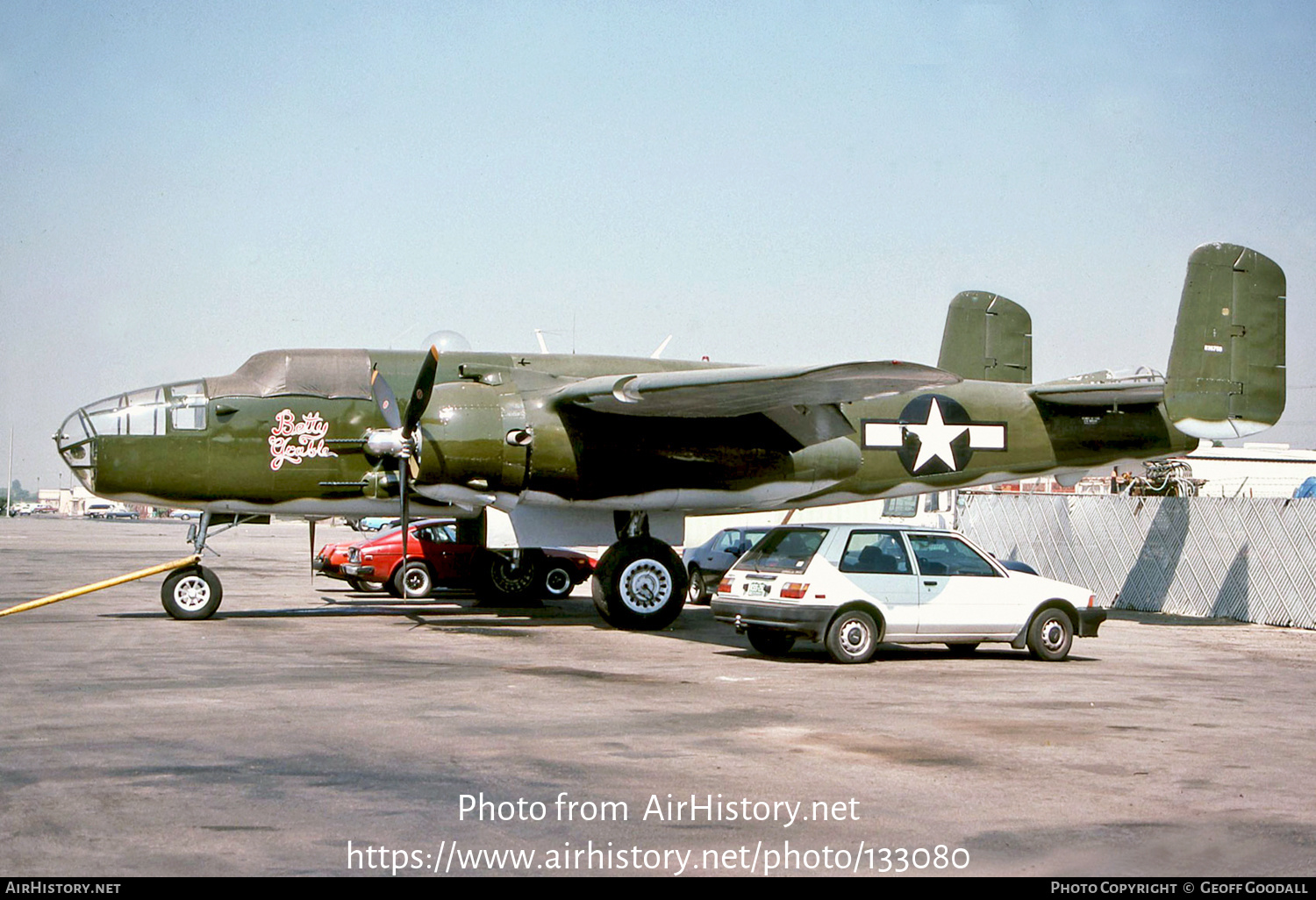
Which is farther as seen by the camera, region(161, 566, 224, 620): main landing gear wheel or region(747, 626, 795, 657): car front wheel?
region(161, 566, 224, 620): main landing gear wheel

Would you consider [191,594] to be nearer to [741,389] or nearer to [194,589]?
[194,589]

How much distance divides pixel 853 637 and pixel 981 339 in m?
13.2

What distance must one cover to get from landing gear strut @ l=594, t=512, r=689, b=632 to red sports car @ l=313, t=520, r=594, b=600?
567 centimetres

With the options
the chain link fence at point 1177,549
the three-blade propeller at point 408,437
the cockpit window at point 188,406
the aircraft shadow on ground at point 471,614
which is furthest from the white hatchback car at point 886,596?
the cockpit window at point 188,406

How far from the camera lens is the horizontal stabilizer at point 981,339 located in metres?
26.6

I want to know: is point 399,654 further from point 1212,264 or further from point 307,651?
point 1212,264

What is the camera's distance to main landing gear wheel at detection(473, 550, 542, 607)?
25.6 meters

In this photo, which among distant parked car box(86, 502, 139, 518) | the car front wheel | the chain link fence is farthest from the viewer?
distant parked car box(86, 502, 139, 518)

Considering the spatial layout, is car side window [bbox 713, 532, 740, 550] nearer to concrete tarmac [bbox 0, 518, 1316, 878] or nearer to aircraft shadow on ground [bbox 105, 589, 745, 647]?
aircraft shadow on ground [bbox 105, 589, 745, 647]

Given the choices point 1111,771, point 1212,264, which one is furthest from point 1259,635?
point 1111,771

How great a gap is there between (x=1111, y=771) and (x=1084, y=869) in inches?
108

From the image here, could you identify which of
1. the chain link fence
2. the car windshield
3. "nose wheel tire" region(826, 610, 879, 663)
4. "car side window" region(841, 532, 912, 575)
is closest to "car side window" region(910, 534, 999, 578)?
"car side window" region(841, 532, 912, 575)

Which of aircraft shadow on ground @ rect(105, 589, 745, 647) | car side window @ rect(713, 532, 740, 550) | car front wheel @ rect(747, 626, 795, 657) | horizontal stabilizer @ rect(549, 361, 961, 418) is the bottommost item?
aircraft shadow on ground @ rect(105, 589, 745, 647)

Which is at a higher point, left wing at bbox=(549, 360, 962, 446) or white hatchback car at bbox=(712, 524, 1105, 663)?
left wing at bbox=(549, 360, 962, 446)
